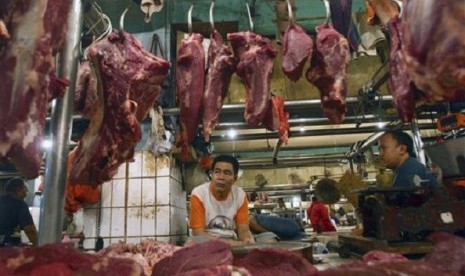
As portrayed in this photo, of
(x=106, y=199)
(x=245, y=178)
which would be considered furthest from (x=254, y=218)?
(x=245, y=178)

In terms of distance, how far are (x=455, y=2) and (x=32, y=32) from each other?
1.50 meters

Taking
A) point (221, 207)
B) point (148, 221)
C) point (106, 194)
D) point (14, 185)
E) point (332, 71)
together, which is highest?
point (332, 71)

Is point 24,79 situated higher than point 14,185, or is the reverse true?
point 14,185

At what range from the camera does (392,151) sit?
4.89 meters

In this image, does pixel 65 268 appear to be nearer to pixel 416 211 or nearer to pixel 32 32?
pixel 32 32

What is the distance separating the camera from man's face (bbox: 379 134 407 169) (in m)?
4.86

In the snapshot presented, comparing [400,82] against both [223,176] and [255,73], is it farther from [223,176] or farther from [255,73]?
[223,176]

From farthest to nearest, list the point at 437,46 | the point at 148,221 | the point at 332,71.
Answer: the point at 148,221 → the point at 332,71 → the point at 437,46

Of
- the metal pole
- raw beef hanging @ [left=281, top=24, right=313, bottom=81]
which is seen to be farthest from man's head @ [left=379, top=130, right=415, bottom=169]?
the metal pole

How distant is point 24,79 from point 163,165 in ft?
14.4

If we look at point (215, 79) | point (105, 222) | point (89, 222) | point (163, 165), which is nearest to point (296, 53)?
point (215, 79)

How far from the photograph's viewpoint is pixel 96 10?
271cm

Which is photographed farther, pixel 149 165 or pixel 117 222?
pixel 149 165

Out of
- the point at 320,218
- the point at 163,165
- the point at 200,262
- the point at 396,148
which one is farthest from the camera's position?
the point at 320,218
